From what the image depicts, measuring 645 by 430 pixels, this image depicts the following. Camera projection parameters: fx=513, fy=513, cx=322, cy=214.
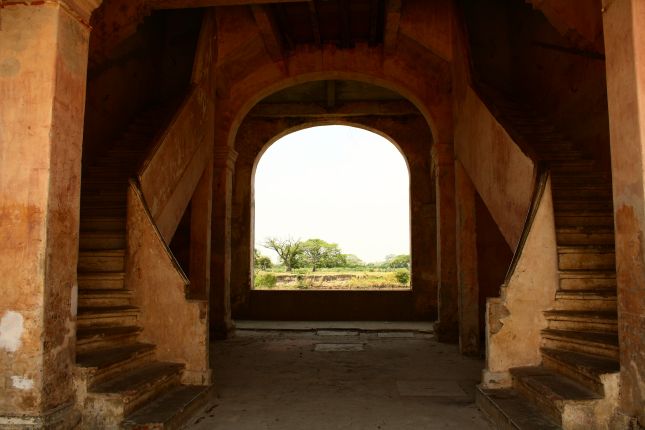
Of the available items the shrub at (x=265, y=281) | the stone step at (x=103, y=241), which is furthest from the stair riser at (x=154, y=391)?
the shrub at (x=265, y=281)

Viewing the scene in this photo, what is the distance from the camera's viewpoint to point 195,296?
29.6 ft

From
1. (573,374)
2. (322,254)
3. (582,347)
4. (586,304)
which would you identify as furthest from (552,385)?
(322,254)

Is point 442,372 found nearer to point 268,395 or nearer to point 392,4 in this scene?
point 268,395

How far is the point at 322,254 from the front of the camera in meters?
38.5

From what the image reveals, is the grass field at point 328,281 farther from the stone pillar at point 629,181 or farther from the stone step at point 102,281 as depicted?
the stone pillar at point 629,181

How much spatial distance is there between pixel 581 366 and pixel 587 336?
1.78 ft

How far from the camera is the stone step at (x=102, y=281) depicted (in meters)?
5.51

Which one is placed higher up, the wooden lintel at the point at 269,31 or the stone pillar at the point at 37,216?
the wooden lintel at the point at 269,31

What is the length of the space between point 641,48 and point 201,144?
6587 mm

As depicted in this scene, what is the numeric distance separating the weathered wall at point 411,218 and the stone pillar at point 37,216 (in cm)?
1016

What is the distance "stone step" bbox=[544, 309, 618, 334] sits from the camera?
180 inches

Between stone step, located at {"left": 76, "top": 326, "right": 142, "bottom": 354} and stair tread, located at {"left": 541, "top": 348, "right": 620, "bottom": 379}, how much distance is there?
4.09 m

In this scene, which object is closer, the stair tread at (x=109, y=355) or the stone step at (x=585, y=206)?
the stair tread at (x=109, y=355)

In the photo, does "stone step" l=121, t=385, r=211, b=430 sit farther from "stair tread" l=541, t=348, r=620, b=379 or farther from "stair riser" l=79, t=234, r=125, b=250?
A: "stair tread" l=541, t=348, r=620, b=379
